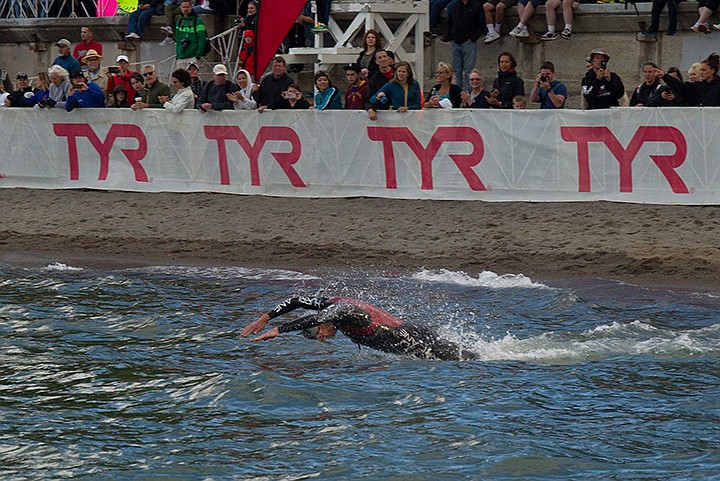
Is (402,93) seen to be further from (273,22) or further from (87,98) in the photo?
(87,98)

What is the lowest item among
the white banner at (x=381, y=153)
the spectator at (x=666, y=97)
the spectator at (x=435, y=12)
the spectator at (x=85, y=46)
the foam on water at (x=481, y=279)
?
the foam on water at (x=481, y=279)

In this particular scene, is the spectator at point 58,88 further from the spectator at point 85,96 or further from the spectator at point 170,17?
the spectator at point 170,17

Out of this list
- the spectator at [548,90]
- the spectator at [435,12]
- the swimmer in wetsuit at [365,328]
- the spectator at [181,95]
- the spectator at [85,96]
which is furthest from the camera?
the spectator at [435,12]

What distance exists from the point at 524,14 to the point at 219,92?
557cm

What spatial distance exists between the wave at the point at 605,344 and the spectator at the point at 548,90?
5.20 meters

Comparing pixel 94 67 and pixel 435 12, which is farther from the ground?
pixel 435 12

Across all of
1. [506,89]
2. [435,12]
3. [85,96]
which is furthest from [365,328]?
[435,12]

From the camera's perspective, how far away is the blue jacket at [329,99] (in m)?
19.0

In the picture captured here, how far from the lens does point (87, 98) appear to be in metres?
20.8

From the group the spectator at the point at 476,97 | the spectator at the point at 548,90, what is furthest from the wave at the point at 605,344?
the spectator at the point at 476,97

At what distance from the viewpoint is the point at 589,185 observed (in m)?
17.3

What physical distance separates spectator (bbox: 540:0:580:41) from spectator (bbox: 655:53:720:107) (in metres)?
4.57

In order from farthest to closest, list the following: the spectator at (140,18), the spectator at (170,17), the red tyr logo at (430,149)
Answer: the spectator at (140,18) → the spectator at (170,17) → the red tyr logo at (430,149)

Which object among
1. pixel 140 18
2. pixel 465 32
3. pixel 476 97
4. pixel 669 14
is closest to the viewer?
pixel 476 97
